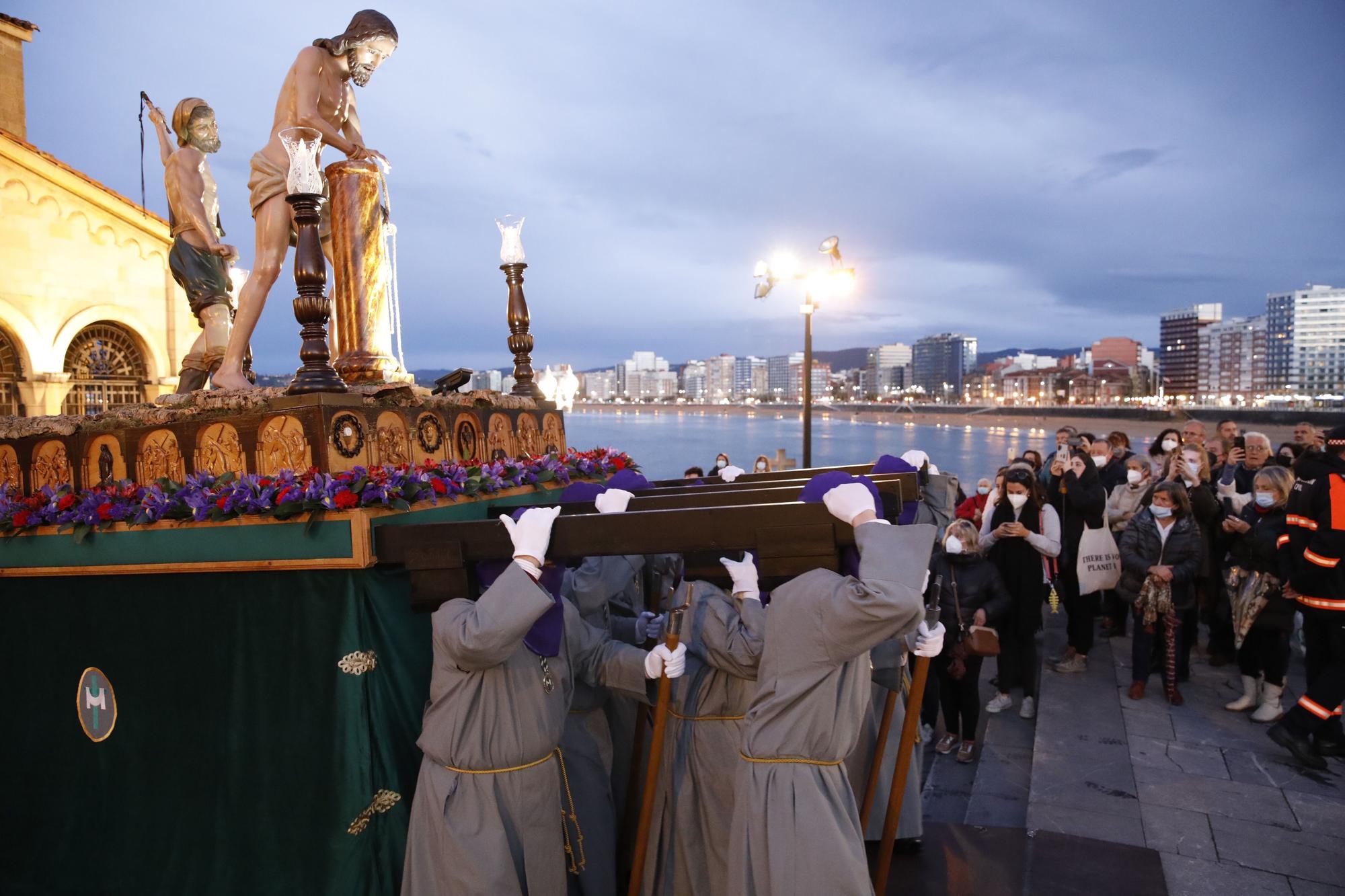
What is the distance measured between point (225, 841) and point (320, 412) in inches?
85.1

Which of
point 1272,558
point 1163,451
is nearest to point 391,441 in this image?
point 1272,558

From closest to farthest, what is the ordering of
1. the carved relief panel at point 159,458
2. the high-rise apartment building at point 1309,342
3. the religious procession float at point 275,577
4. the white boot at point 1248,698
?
the religious procession float at point 275,577 < the carved relief panel at point 159,458 < the white boot at point 1248,698 < the high-rise apartment building at point 1309,342

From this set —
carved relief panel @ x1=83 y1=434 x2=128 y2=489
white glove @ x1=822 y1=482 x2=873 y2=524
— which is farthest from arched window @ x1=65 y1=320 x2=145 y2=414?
white glove @ x1=822 y1=482 x2=873 y2=524

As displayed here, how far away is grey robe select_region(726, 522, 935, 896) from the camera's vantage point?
9.64ft

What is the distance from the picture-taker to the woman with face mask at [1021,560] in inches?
245

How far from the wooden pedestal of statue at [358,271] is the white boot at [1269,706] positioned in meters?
6.57

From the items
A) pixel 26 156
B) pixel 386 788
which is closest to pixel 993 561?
pixel 386 788

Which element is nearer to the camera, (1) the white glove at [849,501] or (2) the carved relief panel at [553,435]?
(1) the white glove at [849,501]

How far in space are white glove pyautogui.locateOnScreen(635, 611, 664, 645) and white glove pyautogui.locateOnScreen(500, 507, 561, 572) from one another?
1072mm

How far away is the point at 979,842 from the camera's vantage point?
455cm

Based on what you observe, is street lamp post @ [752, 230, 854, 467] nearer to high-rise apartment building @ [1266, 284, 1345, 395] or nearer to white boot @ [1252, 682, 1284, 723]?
white boot @ [1252, 682, 1284, 723]

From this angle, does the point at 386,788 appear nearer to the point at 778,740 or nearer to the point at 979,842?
the point at 778,740

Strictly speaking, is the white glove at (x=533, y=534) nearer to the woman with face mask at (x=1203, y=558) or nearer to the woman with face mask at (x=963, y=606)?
the woman with face mask at (x=963, y=606)

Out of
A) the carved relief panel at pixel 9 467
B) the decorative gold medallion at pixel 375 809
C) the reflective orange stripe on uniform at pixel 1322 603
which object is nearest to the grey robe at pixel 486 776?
the decorative gold medallion at pixel 375 809
